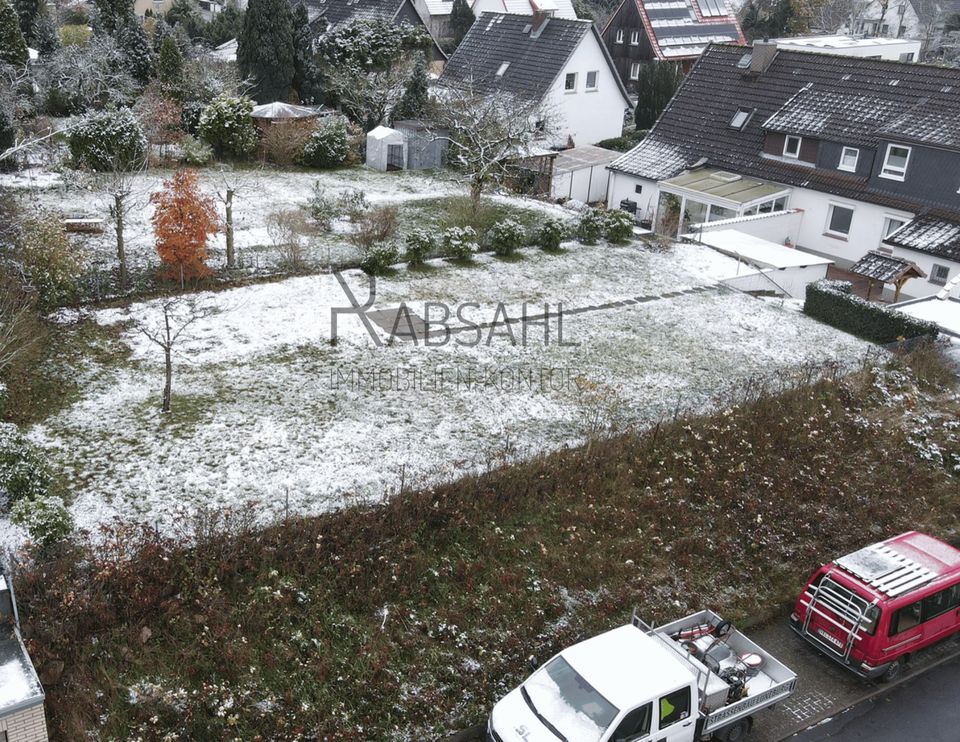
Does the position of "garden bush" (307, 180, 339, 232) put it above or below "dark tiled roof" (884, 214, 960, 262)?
below

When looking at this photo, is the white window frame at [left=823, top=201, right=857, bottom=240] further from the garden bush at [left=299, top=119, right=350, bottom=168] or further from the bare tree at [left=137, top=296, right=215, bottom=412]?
the bare tree at [left=137, top=296, right=215, bottom=412]

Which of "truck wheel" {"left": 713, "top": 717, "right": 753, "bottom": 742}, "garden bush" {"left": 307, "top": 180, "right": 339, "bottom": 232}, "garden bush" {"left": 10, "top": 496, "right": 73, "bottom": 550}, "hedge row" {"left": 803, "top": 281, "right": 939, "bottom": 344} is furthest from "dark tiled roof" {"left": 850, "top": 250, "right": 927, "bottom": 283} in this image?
"garden bush" {"left": 10, "top": 496, "right": 73, "bottom": 550}

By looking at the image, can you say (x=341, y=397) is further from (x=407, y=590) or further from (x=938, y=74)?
(x=938, y=74)

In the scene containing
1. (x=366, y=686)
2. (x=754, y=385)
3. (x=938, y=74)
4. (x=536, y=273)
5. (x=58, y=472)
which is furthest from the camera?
(x=938, y=74)

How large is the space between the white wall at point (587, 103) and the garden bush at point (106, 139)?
59.0ft

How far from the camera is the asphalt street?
40.0 ft

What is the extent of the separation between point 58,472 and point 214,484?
2487mm

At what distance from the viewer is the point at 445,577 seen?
43.8ft

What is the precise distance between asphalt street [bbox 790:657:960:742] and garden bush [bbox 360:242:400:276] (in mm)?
15348

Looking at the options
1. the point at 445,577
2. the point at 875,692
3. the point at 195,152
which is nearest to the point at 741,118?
the point at 195,152

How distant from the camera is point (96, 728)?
10.3 m

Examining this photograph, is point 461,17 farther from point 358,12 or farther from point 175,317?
point 175,317

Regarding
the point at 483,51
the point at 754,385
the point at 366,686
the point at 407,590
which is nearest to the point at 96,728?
the point at 366,686

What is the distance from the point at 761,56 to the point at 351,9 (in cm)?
2331
